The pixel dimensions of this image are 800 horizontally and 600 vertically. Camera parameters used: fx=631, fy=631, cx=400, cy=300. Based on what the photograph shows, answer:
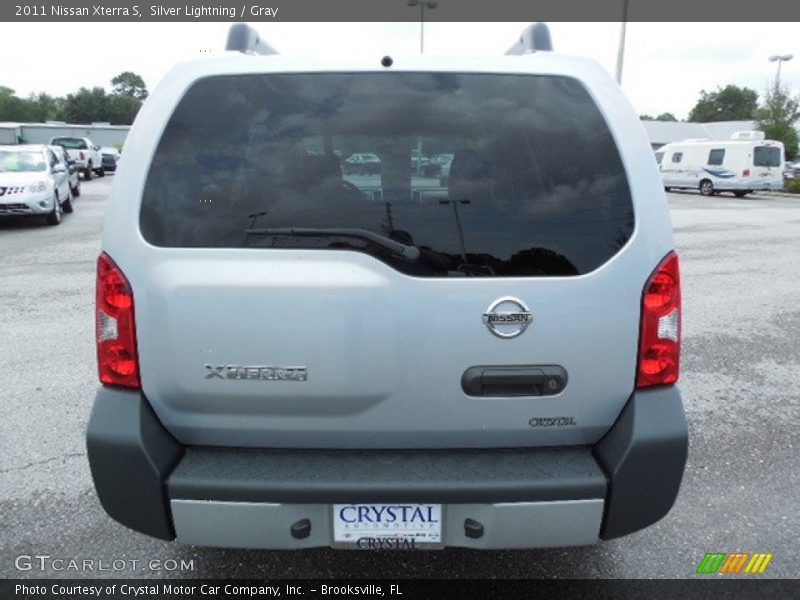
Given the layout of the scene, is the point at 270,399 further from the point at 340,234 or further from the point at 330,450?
the point at 340,234

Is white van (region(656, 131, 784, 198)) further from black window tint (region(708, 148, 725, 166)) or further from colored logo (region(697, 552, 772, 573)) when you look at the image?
colored logo (region(697, 552, 772, 573))

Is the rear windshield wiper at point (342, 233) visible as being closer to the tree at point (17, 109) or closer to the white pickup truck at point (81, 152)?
the white pickup truck at point (81, 152)

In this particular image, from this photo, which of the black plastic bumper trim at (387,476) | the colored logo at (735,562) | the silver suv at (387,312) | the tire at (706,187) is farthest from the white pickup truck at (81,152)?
the colored logo at (735,562)

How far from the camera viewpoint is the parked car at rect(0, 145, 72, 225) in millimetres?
12320

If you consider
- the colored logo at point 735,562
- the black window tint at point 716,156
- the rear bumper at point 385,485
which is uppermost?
the black window tint at point 716,156

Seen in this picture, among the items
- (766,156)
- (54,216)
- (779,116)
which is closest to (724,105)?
(779,116)

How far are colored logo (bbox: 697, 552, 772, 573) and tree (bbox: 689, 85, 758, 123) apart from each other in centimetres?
12329

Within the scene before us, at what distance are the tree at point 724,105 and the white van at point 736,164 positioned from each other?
306 feet

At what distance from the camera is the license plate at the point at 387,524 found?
198 cm

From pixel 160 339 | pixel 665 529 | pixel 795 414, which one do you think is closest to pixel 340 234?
pixel 160 339

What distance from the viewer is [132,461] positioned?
6.46 ft

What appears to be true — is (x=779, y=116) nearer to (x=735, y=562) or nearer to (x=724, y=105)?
(x=735, y=562)

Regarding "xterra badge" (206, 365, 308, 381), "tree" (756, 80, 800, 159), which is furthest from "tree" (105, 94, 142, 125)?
"xterra badge" (206, 365, 308, 381)

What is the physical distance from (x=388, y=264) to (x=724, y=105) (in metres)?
129
